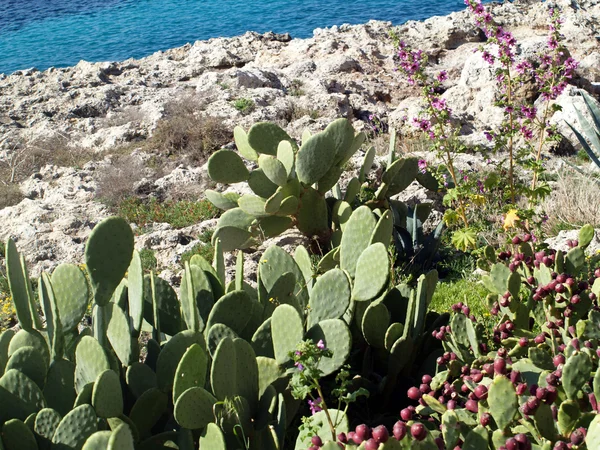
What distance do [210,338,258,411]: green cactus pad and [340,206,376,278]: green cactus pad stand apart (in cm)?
94

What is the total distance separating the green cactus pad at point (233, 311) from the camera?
2.81 m

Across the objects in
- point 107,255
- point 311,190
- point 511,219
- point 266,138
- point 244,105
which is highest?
point 107,255

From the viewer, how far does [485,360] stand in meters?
2.47

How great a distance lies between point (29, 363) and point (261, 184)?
2.59m

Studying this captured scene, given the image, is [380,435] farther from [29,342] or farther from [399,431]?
[29,342]

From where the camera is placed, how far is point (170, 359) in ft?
8.66

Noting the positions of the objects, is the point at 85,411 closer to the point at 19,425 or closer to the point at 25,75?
the point at 19,425

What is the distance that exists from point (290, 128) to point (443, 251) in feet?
10.7

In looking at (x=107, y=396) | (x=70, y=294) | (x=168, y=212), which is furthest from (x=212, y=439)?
(x=168, y=212)

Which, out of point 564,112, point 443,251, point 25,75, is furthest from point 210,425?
point 25,75

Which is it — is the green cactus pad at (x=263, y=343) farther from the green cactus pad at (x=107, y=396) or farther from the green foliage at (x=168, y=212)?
the green foliage at (x=168, y=212)

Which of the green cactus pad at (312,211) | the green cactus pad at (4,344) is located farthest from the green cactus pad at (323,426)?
the green cactus pad at (312,211)

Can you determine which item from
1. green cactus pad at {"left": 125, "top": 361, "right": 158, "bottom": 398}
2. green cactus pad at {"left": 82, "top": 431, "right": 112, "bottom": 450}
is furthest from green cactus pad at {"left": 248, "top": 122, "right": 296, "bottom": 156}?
green cactus pad at {"left": 82, "top": 431, "right": 112, "bottom": 450}

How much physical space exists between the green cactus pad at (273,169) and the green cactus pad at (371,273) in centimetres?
176
